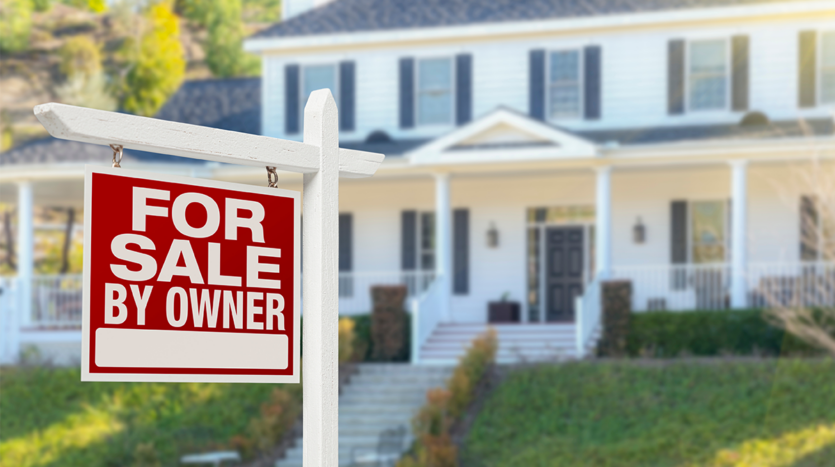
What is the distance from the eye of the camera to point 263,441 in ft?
42.8

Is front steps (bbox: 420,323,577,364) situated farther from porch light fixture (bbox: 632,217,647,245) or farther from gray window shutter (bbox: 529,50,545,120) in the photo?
gray window shutter (bbox: 529,50,545,120)

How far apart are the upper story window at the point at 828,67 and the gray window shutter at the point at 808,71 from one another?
5.9 inches

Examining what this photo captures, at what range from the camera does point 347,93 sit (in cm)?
1883

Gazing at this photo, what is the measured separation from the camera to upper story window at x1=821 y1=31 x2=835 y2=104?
17.0 m

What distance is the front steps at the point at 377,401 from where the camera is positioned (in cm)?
1334

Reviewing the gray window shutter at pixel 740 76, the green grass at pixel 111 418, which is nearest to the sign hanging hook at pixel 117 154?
the green grass at pixel 111 418

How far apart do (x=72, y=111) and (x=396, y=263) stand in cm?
1609

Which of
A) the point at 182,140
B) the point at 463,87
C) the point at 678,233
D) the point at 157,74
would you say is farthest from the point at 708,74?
the point at 157,74

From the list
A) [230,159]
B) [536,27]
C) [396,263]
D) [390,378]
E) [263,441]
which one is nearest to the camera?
[230,159]

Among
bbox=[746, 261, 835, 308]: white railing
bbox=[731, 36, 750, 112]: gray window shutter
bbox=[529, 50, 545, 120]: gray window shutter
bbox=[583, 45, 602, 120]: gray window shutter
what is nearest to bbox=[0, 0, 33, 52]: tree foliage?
bbox=[529, 50, 545, 120]: gray window shutter

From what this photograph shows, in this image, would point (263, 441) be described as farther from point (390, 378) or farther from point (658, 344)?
point (658, 344)

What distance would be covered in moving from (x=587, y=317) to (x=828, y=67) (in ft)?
20.0

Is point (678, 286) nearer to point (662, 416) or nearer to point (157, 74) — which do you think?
point (662, 416)

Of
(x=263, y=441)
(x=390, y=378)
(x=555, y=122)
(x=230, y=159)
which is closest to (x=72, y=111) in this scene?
(x=230, y=159)
